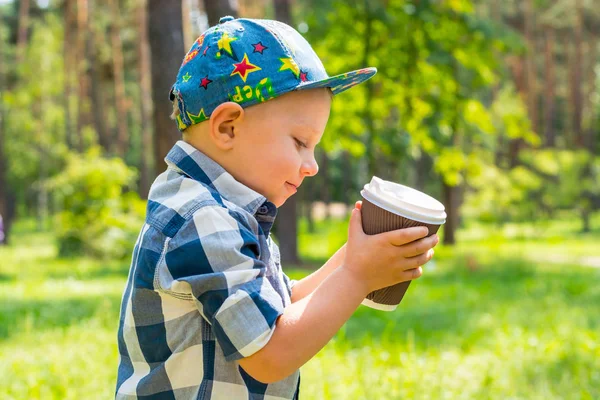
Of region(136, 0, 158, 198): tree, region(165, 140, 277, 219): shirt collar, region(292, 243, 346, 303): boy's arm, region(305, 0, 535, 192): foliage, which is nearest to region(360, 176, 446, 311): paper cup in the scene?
region(165, 140, 277, 219): shirt collar

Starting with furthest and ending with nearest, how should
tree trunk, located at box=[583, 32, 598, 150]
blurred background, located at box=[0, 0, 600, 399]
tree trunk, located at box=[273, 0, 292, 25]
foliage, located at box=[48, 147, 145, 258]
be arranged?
tree trunk, located at box=[583, 32, 598, 150] < foliage, located at box=[48, 147, 145, 258] < tree trunk, located at box=[273, 0, 292, 25] < blurred background, located at box=[0, 0, 600, 399]

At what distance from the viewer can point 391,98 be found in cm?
1120

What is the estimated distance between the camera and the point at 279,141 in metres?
1.56

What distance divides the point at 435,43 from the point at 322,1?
7.20 ft

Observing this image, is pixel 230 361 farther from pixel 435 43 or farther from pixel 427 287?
pixel 435 43

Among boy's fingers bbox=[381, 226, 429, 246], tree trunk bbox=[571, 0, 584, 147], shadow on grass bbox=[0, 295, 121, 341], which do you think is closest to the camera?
boy's fingers bbox=[381, 226, 429, 246]

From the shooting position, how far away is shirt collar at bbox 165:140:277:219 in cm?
157

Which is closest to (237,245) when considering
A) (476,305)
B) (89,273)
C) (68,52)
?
(476,305)

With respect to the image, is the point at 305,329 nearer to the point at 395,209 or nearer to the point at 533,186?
the point at 395,209

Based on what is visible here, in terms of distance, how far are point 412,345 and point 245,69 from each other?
9.75 feet

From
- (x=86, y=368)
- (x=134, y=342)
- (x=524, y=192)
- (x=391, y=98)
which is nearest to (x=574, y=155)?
(x=524, y=192)

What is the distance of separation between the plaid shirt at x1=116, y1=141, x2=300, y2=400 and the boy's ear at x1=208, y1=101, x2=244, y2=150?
0.18 ft

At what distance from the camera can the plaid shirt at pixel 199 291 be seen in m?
1.39

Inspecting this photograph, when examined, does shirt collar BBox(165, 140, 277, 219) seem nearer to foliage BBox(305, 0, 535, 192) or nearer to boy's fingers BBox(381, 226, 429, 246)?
boy's fingers BBox(381, 226, 429, 246)
